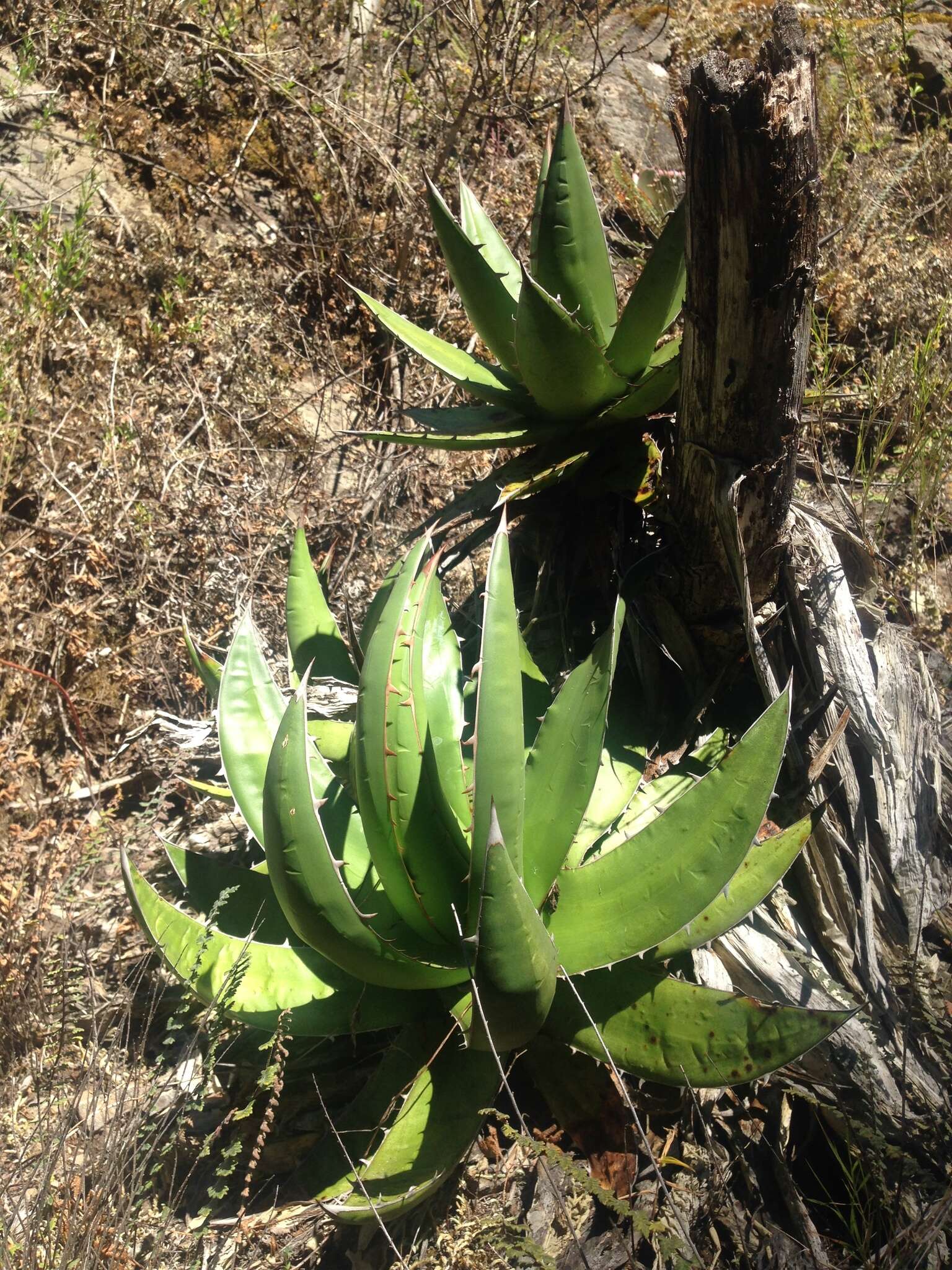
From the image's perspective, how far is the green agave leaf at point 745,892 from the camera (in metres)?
1.81

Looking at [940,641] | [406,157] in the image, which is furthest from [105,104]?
[940,641]

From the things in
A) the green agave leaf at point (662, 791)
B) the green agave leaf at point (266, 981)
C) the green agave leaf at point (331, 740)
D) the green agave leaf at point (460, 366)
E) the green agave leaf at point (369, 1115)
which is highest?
the green agave leaf at point (460, 366)

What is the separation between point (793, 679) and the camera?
93.1 inches

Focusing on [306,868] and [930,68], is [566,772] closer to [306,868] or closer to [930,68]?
[306,868]

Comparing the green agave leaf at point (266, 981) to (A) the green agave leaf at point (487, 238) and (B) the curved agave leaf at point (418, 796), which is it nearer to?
(B) the curved agave leaf at point (418, 796)

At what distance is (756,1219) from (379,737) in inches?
44.7

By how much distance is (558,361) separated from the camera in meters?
2.12

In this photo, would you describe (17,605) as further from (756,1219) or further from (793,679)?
(756,1219)

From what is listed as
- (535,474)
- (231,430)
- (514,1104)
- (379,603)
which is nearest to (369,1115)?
(514,1104)

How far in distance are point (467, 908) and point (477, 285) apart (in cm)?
146

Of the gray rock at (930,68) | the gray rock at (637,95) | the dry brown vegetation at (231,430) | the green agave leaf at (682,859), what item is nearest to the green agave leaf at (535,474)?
the dry brown vegetation at (231,430)

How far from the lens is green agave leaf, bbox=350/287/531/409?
2422 mm

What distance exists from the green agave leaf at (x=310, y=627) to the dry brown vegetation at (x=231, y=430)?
56 cm

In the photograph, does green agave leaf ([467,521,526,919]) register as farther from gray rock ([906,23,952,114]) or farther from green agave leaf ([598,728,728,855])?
gray rock ([906,23,952,114])
